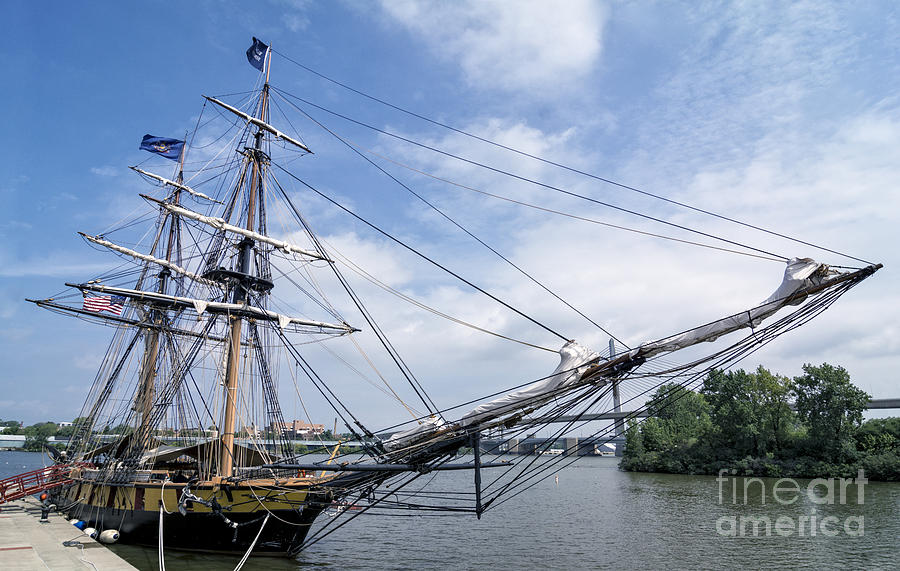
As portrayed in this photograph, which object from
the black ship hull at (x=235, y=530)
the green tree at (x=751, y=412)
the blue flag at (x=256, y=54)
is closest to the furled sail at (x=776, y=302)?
the black ship hull at (x=235, y=530)

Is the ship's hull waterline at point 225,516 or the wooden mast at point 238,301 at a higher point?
the wooden mast at point 238,301

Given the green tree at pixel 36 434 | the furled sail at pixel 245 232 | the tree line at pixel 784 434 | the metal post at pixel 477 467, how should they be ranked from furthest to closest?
the green tree at pixel 36 434 → the tree line at pixel 784 434 → the furled sail at pixel 245 232 → the metal post at pixel 477 467

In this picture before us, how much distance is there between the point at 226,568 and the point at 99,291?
16.5 m

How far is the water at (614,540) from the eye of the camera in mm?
20859

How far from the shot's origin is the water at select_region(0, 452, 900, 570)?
20.9 meters

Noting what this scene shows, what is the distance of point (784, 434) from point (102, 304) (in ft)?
224

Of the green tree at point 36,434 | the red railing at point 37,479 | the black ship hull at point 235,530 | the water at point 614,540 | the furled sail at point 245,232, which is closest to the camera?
the black ship hull at point 235,530

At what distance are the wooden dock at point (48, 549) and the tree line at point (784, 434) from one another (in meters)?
42.8

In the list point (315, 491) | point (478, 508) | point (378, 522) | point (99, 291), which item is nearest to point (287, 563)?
point (315, 491)

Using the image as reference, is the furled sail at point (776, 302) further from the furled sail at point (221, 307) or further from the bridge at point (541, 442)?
the furled sail at point (221, 307)

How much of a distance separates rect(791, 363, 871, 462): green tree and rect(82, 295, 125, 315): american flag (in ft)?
216

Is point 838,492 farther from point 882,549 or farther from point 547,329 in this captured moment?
point 547,329
